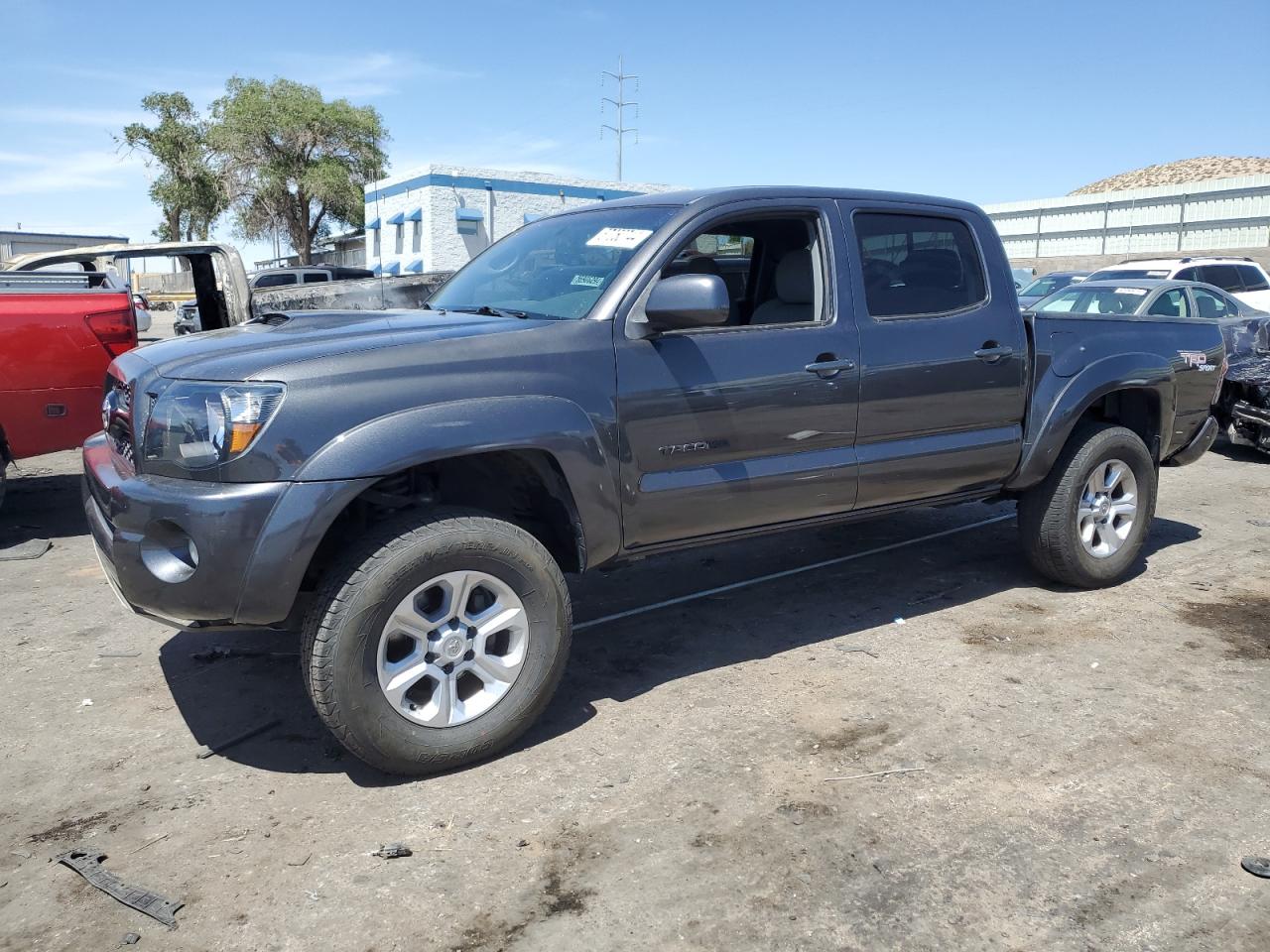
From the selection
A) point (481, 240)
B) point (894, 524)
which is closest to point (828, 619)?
point (894, 524)

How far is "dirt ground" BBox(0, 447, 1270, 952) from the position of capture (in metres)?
2.70

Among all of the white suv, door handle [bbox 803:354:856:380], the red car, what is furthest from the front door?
the white suv

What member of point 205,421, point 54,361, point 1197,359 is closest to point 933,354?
point 1197,359

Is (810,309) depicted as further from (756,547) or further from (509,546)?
(756,547)

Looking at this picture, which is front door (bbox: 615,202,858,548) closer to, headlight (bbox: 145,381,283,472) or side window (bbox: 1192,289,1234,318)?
headlight (bbox: 145,381,283,472)

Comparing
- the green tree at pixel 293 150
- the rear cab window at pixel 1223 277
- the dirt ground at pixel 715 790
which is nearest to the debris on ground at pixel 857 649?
the dirt ground at pixel 715 790

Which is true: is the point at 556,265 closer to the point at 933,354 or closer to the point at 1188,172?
the point at 933,354

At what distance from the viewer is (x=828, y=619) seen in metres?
5.07

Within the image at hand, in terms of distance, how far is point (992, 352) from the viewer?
15.7ft

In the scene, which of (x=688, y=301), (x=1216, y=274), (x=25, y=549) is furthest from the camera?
(x=1216, y=274)

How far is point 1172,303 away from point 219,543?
11450mm

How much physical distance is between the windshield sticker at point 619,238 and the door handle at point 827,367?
2.84ft

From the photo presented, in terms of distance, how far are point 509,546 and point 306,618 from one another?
71 cm

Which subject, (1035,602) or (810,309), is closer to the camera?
(810,309)
